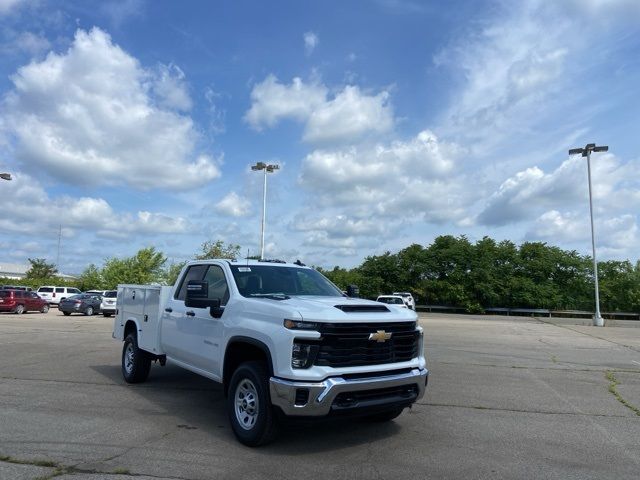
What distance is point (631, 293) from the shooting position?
4066 cm

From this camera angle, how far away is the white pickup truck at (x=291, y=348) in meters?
5.26

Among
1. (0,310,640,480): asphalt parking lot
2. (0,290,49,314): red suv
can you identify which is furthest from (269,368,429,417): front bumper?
(0,290,49,314): red suv

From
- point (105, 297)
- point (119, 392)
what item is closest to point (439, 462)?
point (119, 392)

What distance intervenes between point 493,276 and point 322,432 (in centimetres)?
4097

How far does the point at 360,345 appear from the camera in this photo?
18.2 ft

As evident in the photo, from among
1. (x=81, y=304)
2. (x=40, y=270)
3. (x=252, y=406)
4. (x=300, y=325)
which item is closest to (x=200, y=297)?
(x=252, y=406)

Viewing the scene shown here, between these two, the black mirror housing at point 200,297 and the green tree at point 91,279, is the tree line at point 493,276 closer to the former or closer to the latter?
the green tree at point 91,279

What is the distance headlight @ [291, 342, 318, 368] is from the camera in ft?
17.3

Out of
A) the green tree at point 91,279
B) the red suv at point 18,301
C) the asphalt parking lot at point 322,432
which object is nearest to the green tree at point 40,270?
the green tree at point 91,279

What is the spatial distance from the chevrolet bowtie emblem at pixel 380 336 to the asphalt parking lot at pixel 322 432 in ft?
3.87

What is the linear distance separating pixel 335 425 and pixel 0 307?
31.7 m

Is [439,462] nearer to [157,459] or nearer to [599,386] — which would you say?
[157,459]

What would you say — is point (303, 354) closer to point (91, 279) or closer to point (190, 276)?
point (190, 276)

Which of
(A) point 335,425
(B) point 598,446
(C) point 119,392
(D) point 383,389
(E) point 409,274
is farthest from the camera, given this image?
(E) point 409,274
